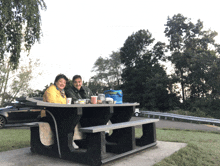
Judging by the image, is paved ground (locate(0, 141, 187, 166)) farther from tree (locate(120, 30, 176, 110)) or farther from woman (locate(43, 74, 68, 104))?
tree (locate(120, 30, 176, 110))

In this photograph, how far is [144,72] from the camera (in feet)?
101

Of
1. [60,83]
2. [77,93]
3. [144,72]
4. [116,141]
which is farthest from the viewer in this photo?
[144,72]

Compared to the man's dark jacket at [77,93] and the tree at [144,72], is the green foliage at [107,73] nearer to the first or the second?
the tree at [144,72]

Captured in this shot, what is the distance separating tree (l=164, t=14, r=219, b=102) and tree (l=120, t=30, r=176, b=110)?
233 cm

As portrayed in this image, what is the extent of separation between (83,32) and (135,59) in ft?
44.9

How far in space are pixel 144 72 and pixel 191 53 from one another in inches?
329

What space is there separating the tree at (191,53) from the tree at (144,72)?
7.65 ft

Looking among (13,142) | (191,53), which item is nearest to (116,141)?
(13,142)

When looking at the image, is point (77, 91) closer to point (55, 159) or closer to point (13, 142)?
point (55, 159)

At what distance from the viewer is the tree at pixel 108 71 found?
3703 centimetres

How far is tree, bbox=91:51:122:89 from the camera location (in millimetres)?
37031

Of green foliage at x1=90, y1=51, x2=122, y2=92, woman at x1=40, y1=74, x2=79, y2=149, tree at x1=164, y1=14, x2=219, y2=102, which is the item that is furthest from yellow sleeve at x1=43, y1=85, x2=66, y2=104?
green foliage at x1=90, y1=51, x2=122, y2=92

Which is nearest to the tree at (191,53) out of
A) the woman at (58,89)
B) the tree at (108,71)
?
the tree at (108,71)

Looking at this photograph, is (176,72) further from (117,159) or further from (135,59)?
(117,159)
